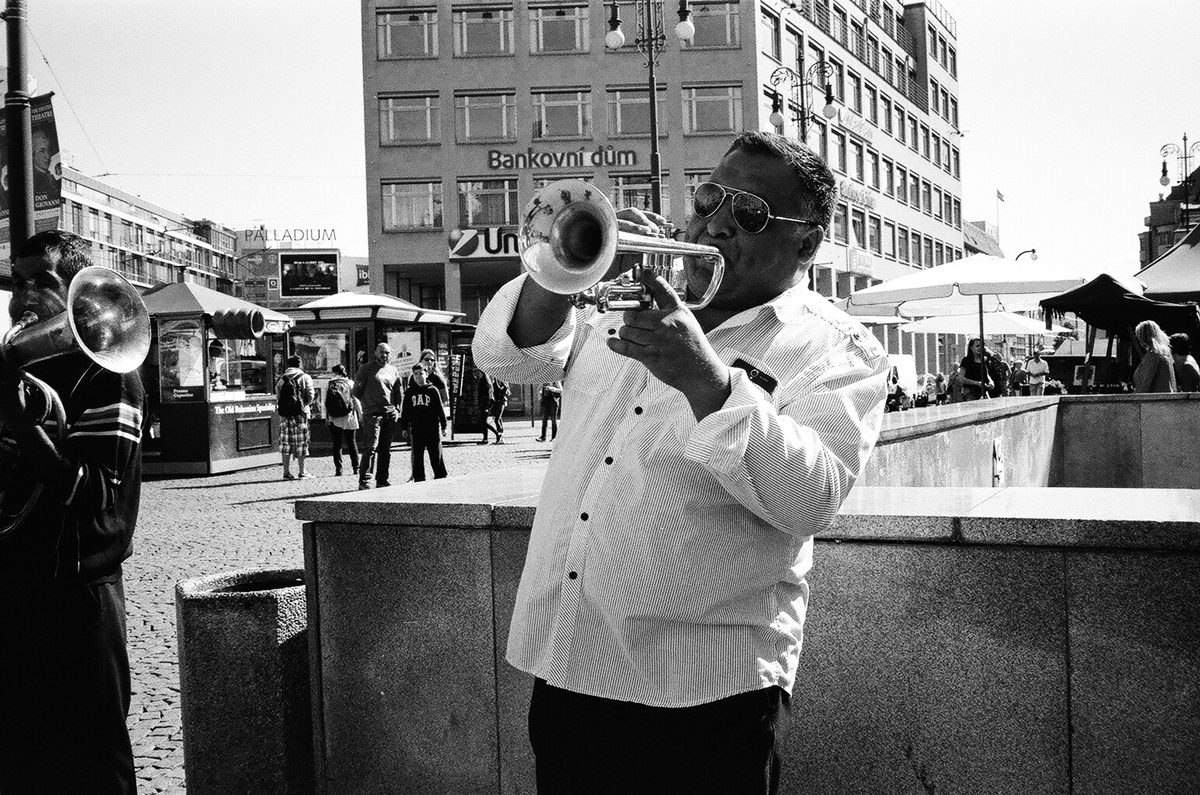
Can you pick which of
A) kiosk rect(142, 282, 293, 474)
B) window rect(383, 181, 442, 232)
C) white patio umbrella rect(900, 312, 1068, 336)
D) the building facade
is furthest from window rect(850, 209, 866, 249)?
kiosk rect(142, 282, 293, 474)

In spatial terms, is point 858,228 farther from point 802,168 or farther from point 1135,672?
point 802,168

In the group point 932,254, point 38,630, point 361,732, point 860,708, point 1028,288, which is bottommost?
point 361,732

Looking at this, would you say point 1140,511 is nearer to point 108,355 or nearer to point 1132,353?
point 108,355

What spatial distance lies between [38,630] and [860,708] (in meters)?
2.26

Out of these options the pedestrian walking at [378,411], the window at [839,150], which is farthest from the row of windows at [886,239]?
the pedestrian walking at [378,411]

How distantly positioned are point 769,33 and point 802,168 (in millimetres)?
42162

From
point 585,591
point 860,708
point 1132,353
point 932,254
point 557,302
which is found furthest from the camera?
point 932,254

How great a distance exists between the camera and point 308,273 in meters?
55.3

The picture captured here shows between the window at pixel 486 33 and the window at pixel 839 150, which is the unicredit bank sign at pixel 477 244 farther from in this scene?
the window at pixel 839 150

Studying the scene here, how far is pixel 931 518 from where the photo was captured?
2893mm

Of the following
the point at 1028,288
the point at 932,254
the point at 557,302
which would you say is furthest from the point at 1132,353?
the point at 932,254

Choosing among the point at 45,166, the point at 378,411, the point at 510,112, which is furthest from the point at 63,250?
the point at 510,112

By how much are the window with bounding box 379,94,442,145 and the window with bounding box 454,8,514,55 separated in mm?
2283

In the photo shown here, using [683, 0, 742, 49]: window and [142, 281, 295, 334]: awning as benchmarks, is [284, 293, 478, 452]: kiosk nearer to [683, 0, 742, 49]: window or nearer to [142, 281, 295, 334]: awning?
[142, 281, 295, 334]: awning
